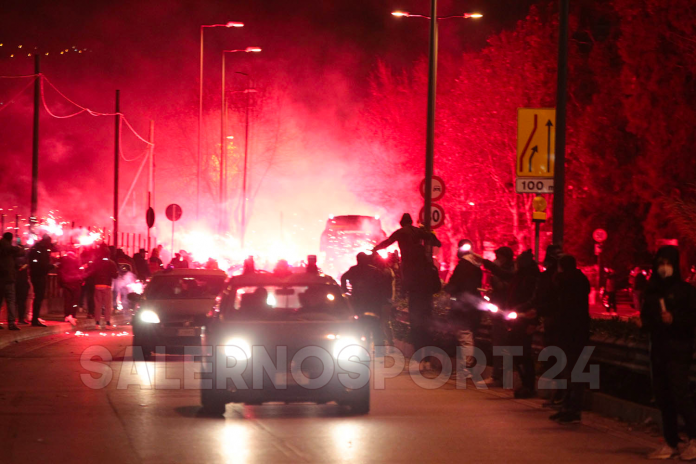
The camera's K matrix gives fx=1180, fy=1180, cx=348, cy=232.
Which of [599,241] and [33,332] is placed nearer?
[33,332]

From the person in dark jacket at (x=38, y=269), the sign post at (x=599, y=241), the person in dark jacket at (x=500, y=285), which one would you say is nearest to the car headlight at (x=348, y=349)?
the person in dark jacket at (x=500, y=285)

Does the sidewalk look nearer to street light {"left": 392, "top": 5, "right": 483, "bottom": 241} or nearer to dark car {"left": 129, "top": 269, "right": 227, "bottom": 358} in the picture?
dark car {"left": 129, "top": 269, "right": 227, "bottom": 358}

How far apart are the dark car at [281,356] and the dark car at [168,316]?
5.61 m

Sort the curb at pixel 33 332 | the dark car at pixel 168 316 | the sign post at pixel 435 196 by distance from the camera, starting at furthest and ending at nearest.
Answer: the sign post at pixel 435 196 → the curb at pixel 33 332 → the dark car at pixel 168 316

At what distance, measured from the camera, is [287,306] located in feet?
40.4

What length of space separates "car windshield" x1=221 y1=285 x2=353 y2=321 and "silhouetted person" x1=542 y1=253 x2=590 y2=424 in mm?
2138

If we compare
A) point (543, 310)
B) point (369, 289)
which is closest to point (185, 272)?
point (369, 289)

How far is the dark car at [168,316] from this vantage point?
1736 centimetres

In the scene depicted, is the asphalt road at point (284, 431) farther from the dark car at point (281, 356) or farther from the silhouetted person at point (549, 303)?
the silhouetted person at point (549, 303)

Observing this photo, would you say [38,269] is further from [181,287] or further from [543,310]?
[543,310]

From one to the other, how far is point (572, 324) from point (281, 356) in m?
2.80

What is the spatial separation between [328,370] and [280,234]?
7560 centimetres

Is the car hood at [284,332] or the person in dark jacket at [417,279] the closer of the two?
the car hood at [284,332]

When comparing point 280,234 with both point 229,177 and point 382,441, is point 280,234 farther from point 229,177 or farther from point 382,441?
point 382,441
